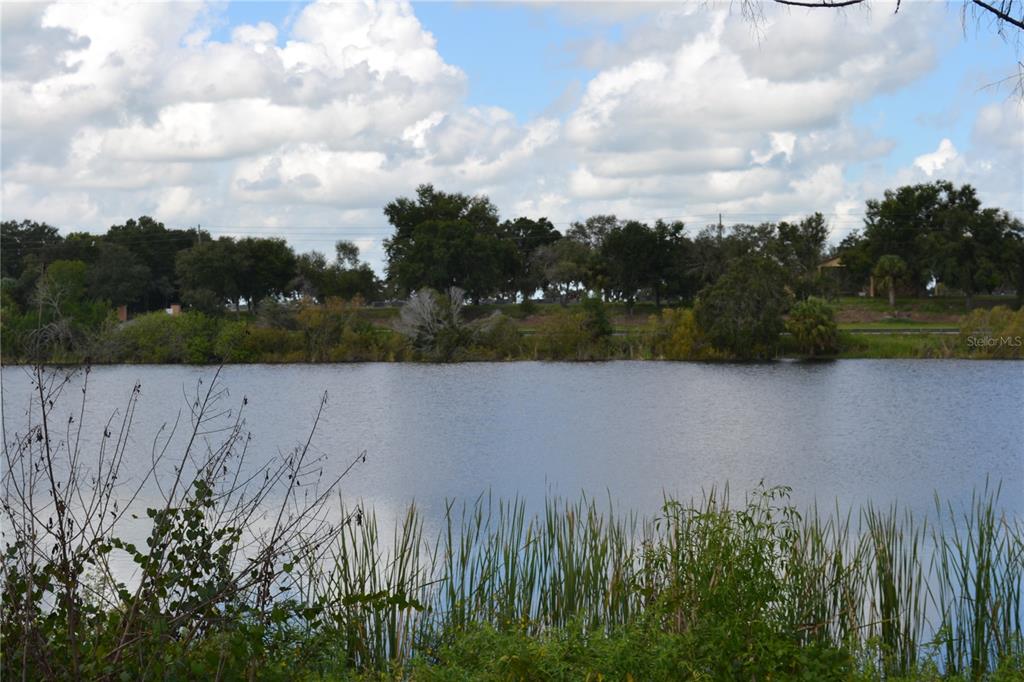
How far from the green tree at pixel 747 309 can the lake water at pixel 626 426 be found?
3.59 metres

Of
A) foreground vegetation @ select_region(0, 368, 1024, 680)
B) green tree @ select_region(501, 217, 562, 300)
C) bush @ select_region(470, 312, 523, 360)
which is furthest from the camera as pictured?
green tree @ select_region(501, 217, 562, 300)

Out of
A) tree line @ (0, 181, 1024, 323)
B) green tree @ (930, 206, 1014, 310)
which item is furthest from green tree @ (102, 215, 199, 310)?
green tree @ (930, 206, 1014, 310)

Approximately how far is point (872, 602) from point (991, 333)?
148 ft

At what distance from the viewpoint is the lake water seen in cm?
1877

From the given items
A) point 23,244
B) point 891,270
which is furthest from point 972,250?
point 23,244

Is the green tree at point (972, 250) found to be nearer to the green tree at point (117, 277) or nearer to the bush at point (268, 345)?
the bush at point (268, 345)

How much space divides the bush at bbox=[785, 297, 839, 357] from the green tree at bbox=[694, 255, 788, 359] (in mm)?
675

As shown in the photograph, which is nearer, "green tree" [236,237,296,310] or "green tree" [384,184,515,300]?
"green tree" [236,237,296,310]

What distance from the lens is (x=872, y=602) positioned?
8234 millimetres

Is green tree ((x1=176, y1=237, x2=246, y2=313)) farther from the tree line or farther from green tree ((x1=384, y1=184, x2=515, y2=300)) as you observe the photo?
green tree ((x1=384, y1=184, x2=515, y2=300))

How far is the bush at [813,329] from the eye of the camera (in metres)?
49.6

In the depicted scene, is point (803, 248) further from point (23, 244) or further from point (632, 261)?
→ point (23, 244)

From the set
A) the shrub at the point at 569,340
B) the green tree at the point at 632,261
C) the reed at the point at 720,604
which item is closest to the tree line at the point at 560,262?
the green tree at the point at 632,261

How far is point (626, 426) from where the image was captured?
27734 millimetres
